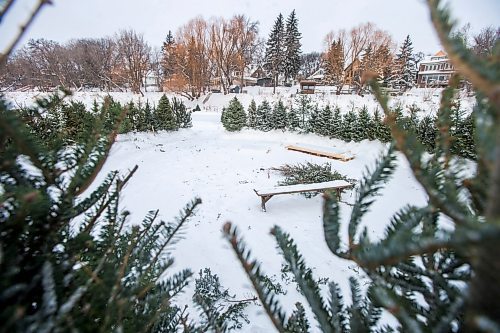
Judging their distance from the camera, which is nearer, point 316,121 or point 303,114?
point 316,121

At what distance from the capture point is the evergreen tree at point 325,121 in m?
13.7

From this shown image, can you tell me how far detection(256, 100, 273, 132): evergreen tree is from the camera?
51.1 feet

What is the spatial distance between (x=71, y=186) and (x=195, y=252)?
4.64 meters

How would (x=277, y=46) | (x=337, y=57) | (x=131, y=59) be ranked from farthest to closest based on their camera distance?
(x=277, y=46), (x=131, y=59), (x=337, y=57)

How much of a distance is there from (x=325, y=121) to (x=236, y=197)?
328 inches

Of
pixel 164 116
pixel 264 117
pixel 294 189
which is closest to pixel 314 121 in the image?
pixel 264 117

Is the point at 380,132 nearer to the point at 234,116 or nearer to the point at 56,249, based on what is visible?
the point at 234,116

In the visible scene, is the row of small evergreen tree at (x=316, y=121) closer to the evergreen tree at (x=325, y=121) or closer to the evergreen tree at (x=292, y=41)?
the evergreen tree at (x=325, y=121)

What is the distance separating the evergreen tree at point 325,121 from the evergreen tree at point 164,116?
27.0ft

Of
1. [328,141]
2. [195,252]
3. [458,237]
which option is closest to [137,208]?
[195,252]

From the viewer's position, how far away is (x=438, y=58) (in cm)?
3747

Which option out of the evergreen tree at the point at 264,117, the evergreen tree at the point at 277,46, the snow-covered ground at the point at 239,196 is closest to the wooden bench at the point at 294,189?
the snow-covered ground at the point at 239,196

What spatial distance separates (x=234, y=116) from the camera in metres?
15.8

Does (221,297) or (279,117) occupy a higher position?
(279,117)
